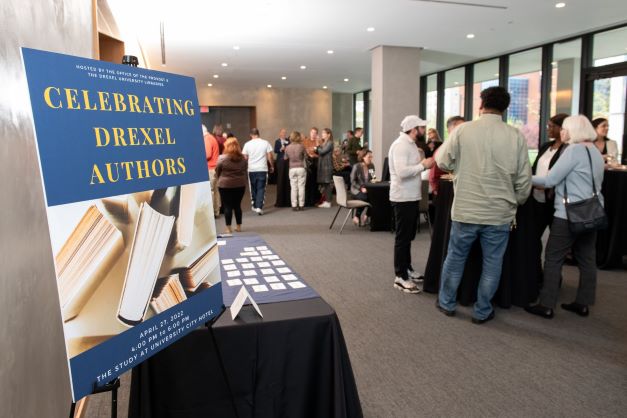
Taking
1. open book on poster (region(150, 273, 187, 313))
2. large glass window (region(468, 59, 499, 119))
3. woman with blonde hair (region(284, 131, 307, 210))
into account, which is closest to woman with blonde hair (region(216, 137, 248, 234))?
woman with blonde hair (region(284, 131, 307, 210))

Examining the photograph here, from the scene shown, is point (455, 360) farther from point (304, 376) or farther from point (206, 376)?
point (206, 376)

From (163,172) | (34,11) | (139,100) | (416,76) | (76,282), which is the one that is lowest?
(76,282)

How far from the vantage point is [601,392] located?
101 inches

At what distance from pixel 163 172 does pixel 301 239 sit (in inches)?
A: 206

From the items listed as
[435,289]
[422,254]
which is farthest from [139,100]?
[422,254]

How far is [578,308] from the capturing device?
12.0 ft

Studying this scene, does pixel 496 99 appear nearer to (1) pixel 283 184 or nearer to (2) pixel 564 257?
(2) pixel 564 257

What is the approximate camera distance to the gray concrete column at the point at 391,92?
374 inches

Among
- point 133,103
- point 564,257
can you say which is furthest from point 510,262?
point 133,103

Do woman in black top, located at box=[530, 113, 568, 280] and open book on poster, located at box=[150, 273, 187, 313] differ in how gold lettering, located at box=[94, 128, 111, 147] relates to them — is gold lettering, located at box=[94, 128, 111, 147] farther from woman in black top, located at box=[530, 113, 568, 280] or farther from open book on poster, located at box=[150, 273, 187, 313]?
woman in black top, located at box=[530, 113, 568, 280]

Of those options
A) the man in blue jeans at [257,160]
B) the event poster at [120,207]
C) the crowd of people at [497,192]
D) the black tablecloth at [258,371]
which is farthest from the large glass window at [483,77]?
the event poster at [120,207]

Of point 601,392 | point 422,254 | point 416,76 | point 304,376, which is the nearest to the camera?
point 304,376

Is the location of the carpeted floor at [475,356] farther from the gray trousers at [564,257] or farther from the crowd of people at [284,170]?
the crowd of people at [284,170]

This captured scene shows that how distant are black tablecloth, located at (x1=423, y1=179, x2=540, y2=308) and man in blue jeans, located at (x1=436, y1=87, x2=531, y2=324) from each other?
0.33 metres
